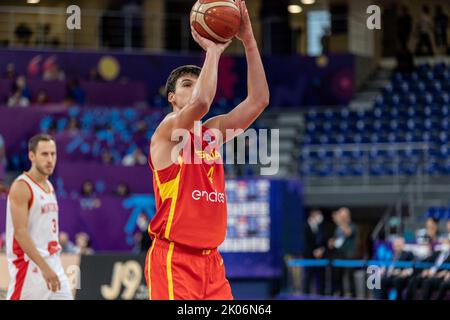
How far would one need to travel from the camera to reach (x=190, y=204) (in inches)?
204

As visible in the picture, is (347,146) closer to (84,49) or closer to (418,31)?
(418,31)

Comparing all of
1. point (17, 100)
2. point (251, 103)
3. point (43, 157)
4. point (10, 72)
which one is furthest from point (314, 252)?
point (251, 103)

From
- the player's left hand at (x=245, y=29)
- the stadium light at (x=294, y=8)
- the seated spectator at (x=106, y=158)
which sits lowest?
the seated spectator at (x=106, y=158)

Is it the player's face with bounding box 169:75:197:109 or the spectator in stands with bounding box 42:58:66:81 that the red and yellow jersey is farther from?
the spectator in stands with bounding box 42:58:66:81

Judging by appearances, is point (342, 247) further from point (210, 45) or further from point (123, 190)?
point (210, 45)

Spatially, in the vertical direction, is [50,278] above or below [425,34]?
below

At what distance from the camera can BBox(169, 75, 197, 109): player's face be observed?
5281 mm

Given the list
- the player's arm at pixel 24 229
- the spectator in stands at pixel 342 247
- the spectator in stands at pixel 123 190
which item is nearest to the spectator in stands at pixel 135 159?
the spectator in stands at pixel 123 190

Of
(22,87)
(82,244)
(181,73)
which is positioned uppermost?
(22,87)

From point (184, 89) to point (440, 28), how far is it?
62.0ft

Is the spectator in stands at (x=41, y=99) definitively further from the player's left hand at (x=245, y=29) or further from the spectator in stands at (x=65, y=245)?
the player's left hand at (x=245, y=29)

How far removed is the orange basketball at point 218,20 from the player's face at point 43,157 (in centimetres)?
270

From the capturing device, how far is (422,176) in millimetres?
20875

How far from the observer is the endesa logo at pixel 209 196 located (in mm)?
5180
